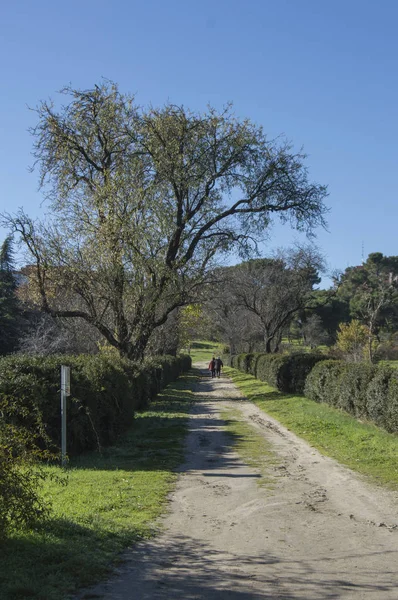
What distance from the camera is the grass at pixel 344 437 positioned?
11.0m

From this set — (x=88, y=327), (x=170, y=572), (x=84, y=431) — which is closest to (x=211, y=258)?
(x=88, y=327)

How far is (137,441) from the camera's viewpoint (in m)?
15.1

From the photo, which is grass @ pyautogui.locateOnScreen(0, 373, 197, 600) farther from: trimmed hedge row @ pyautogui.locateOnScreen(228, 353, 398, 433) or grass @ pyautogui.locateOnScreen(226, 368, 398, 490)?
trimmed hedge row @ pyautogui.locateOnScreen(228, 353, 398, 433)

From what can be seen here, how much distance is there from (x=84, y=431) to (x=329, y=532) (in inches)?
281

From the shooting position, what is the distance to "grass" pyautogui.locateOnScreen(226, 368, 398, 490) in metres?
11.0

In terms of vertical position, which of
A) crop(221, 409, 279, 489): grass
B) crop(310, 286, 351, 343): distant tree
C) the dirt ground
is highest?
crop(310, 286, 351, 343): distant tree

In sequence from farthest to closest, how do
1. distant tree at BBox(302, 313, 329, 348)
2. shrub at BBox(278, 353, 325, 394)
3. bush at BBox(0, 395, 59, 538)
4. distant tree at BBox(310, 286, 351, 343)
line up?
1. distant tree at BBox(310, 286, 351, 343)
2. distant tree at BBox(302, 313, 329, 348)
3. shrub at BBox(278, 353, 325, 394)
4. bush at BBox(0, 395, 59, 538)

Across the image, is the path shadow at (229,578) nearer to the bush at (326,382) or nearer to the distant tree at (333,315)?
the bush at (326,382)

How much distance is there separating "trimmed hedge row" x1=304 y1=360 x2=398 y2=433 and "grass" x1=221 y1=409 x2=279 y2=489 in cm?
290

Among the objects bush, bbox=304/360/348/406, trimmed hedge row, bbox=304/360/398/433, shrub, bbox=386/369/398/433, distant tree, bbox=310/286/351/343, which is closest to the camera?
shrub, bbox=386/369/398/433

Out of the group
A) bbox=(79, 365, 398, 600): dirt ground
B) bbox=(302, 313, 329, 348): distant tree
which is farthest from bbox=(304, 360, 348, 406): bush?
bbox=(302, 313, 329, 348): distant tree

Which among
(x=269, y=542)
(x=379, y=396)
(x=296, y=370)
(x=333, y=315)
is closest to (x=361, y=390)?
(x=379, y=396)

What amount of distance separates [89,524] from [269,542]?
206 cm

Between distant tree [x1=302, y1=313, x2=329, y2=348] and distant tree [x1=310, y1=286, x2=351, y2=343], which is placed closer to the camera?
distant tree [x1=302, y1=313, x2=329, y2=348]
